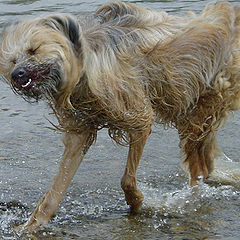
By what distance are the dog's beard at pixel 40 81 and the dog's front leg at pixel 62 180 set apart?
93cm

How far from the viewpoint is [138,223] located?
5824mm

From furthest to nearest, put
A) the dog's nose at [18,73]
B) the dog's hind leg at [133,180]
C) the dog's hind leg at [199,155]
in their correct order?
1. the dog's hind leg at [199,155]
2. the dog's hind leg at [133,180]
3. the dog's nose at [18,73]

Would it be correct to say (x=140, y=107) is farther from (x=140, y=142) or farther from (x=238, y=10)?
(x=238, y=10)

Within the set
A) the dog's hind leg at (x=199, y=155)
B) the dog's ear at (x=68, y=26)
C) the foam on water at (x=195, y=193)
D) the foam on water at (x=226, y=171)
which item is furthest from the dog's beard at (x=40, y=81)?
the foam on water at (x=226, y=171)

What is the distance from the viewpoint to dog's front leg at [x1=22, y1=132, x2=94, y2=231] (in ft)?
18.7

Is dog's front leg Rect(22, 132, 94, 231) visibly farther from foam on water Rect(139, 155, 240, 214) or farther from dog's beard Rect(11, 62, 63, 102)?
dog's beard Rect(11, 62, 63, 102)

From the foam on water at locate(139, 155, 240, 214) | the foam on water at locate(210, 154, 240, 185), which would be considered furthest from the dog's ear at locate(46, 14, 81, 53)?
the foam on water at locate(210, 154, 240, 185)

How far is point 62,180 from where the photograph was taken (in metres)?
5.79

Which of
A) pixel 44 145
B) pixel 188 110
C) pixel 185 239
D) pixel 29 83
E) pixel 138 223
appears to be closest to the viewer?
pixel 29 83

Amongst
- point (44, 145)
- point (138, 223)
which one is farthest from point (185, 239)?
point (44, 145)

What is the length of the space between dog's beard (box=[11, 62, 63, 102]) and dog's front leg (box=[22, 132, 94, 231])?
927mm

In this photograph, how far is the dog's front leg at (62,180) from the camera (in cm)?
570

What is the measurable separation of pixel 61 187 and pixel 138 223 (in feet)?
2.20

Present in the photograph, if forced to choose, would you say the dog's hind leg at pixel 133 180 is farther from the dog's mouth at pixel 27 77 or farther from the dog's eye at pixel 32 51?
the dog's eye at pixel 32 51
